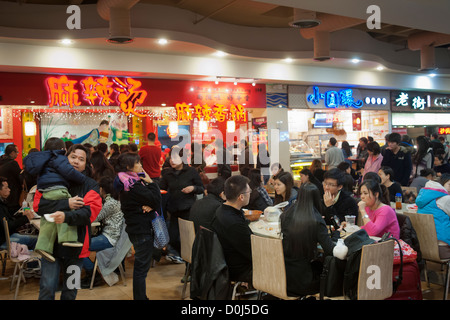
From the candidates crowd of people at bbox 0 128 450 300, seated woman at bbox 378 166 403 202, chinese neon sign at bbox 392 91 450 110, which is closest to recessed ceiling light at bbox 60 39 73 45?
crowd of people at bbox 0 128 450 300

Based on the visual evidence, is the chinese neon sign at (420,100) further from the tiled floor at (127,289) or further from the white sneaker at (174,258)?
the tiled floor at (127,289)

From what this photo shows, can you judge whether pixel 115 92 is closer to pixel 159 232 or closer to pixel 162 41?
pixel 162 41

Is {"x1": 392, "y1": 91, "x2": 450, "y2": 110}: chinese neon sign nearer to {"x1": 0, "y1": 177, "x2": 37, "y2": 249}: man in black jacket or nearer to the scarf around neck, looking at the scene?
the scarf around neck

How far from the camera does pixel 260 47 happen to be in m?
10.2

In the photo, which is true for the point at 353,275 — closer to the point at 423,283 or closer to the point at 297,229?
the point at 297,229

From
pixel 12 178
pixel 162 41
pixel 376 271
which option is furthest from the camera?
pixel 162 41

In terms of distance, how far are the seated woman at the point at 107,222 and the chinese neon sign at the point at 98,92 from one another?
3.72 meters

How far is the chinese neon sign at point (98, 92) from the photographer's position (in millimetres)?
8750

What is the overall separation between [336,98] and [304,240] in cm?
986

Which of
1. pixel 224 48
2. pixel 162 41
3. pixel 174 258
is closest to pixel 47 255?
pixel 174 258

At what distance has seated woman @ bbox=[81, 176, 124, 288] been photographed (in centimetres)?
549

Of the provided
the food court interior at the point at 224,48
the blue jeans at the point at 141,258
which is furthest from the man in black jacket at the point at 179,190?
the blue jeans at the point at 141,258

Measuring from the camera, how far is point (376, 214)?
14.3 ft

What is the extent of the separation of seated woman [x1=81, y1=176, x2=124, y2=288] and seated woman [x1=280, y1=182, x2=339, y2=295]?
2633 millimetres
